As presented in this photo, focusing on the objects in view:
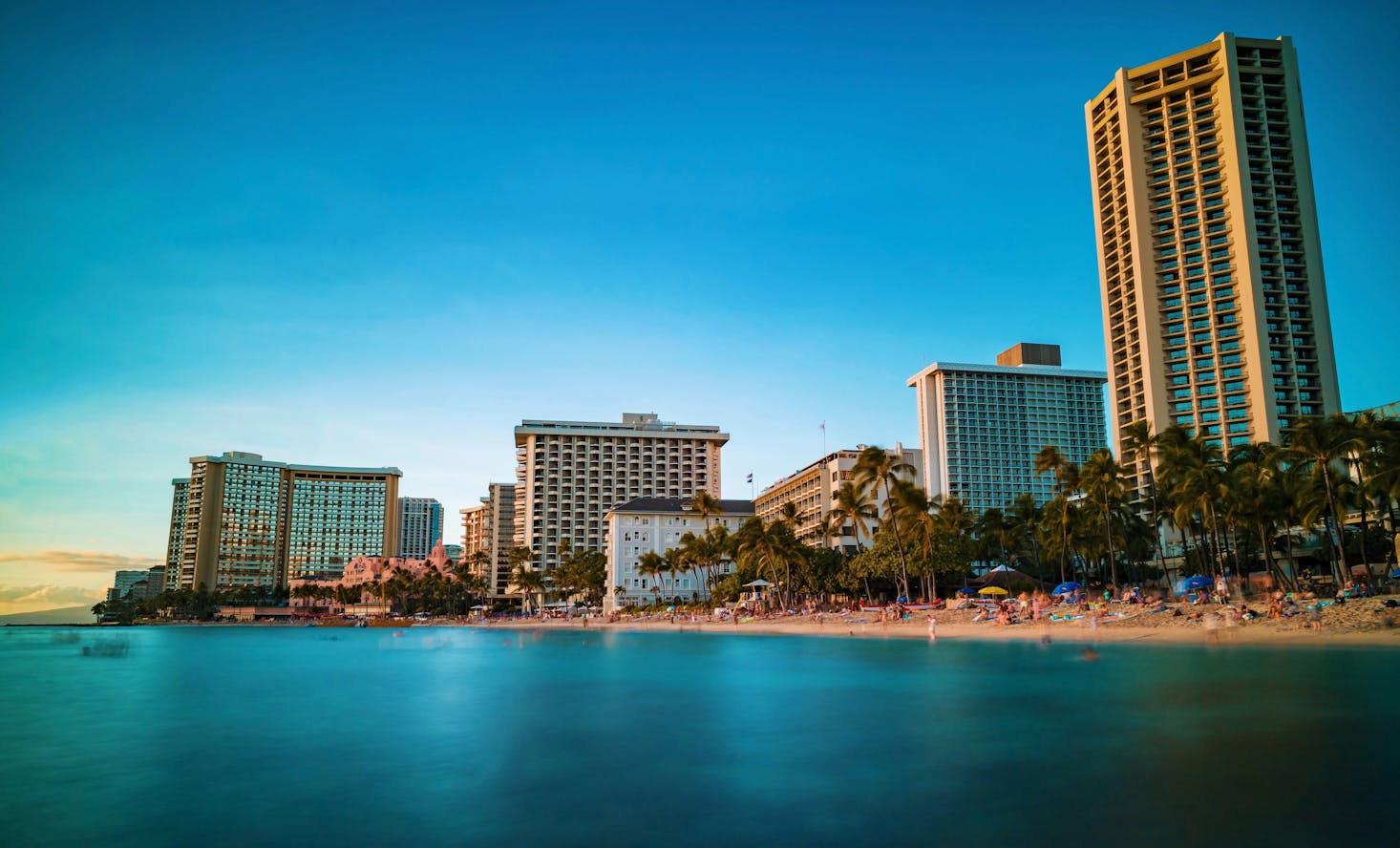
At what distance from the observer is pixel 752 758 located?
17906mm

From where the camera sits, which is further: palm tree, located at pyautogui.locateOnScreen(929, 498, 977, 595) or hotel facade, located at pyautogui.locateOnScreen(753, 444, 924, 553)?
hotel facade, located at pyautogui.locateOnScreen(753, 444, 924, 553)

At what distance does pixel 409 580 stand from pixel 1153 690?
5702 inches

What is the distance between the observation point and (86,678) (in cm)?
4269

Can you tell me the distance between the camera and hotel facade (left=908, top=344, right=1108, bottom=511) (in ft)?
497

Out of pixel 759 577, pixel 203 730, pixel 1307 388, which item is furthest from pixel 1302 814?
pixel 1307 388

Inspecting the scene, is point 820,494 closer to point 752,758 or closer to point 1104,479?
point 1104,479

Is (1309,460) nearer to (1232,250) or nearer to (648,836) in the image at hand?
(648,836)

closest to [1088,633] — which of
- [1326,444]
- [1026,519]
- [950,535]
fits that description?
[1326,444]

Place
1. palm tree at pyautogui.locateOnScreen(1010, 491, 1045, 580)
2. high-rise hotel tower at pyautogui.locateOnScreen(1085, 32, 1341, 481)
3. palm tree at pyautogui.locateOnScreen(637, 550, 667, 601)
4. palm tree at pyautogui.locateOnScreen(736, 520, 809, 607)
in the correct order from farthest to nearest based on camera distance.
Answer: palm tree at pyautogui.locateOnScreen(637, 550, 667, 601) < high-rise hotel tower at pyautogui.locateOnScreen(1085, 32, 1341, 481) < palm tree at pyautogui.locateOnScreen(736, 520, 809, 607) < palm tree at pyautogui.locateOnScreen(1010, 491, 1045, 580)

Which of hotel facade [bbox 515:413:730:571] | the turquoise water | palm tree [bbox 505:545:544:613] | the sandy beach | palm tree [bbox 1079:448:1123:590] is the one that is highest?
hotel facade [bbox 515:413:730:571]

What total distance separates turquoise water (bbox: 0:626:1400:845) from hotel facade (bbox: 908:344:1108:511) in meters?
119

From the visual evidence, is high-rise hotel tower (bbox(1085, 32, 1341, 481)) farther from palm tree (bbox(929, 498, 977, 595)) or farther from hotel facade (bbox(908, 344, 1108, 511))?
hotel facade (bbox(908, 344, 1108, 511))

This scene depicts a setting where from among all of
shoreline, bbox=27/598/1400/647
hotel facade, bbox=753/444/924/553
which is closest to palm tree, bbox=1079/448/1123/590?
shoreline, bbox=27/598/1400/647

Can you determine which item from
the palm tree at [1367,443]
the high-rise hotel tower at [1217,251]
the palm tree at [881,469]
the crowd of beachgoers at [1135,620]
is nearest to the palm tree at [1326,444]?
the palm tree at [1367,443]
